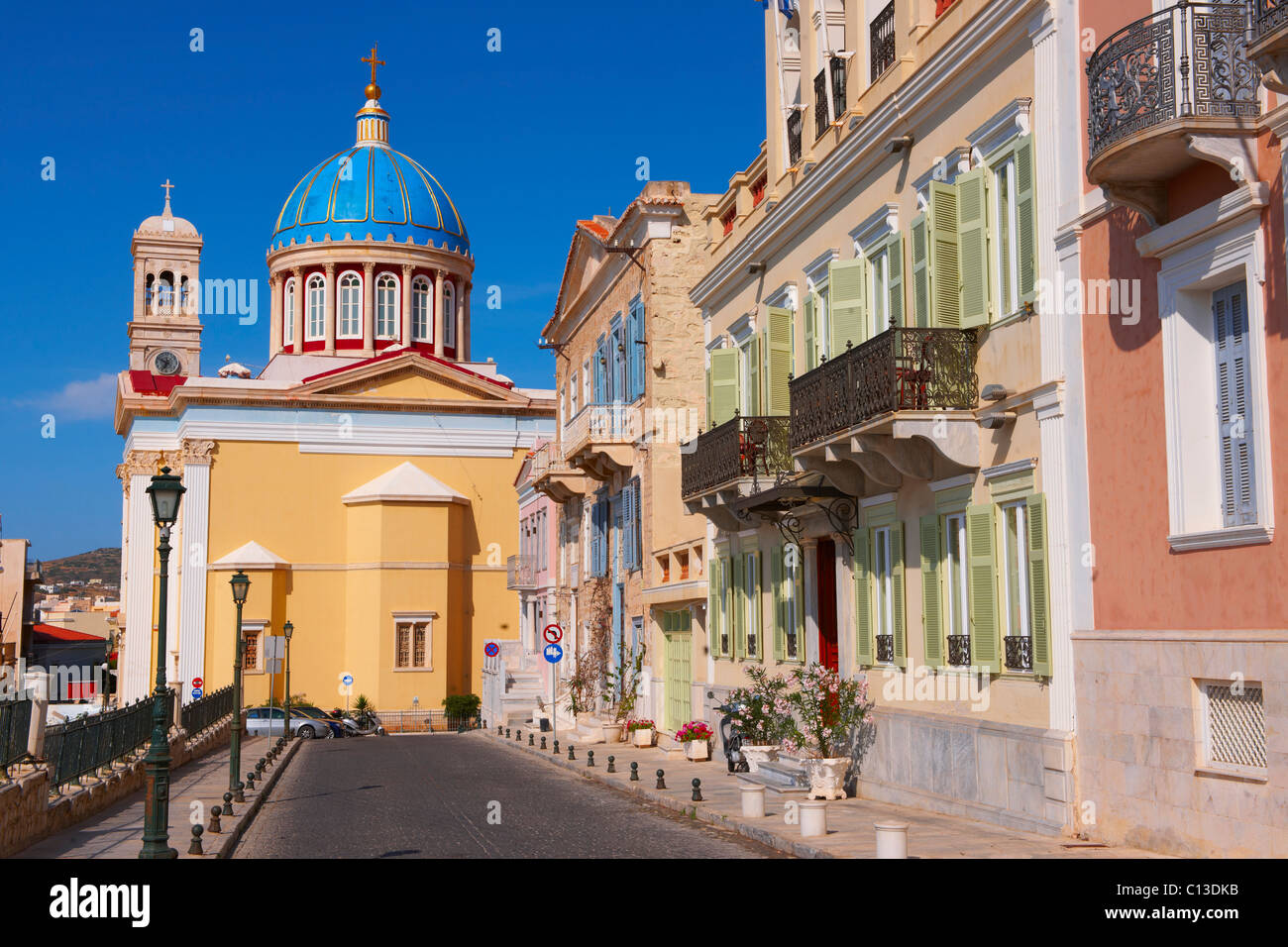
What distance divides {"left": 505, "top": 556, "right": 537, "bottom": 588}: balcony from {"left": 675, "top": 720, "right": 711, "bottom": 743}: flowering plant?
2092 centimetres

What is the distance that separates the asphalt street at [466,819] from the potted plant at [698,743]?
2.19 metres

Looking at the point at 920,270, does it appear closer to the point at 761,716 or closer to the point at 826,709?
the point at 826,709

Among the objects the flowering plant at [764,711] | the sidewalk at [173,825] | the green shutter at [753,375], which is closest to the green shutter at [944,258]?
the flowering plant at [764,711]

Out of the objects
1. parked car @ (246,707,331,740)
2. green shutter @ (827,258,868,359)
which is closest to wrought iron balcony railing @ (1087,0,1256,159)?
green shutter @ (827,258,868,359)

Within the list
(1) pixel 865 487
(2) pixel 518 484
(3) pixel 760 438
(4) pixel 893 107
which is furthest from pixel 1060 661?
(2) pixel 518 484

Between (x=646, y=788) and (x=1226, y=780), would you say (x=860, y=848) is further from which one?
(x=646, y=788)

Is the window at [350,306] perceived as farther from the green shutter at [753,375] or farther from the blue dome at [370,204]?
the green shutter at [753,375]

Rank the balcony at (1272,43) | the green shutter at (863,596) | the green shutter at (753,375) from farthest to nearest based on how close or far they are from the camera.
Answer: the green shutter at (753,375), the green shutter at (863,596), the balcony at (1272,43)

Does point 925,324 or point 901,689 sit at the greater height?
point 925,324

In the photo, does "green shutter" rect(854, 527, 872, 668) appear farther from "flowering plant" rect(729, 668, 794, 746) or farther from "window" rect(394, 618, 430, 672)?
"window" rect(394, 618, 430, 672)

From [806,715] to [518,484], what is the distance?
112ft

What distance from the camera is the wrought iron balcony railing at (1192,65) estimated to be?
1061 centimetres

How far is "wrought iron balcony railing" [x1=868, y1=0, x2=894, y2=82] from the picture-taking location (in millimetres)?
18047

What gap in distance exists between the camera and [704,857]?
45.3ft
